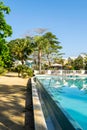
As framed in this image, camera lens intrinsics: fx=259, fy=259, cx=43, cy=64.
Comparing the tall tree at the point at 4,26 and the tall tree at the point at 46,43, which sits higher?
the tall tree at the point at 46,43

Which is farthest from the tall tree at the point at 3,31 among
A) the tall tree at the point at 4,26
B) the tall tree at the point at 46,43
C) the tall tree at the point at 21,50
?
the tall tree at the point at 46,43

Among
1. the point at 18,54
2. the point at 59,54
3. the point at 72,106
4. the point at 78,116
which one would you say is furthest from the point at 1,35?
the point at 59,54

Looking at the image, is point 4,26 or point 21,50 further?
point 21,50

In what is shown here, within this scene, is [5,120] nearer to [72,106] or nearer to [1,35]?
[1,35]

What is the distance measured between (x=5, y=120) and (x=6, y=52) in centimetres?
276

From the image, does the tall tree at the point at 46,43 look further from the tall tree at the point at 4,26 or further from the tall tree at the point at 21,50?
the tall tree at the point at 4,26

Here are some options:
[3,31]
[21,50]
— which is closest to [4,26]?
[3,31]

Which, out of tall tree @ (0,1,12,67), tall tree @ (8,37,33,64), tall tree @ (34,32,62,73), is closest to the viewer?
tall tree @ (0,1,12,67)

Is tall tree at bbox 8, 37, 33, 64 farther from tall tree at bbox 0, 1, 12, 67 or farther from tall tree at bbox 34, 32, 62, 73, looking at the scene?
tall tree at bbox 0, 1, 12, 67

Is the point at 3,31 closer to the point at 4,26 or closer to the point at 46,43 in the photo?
the point at 4,26

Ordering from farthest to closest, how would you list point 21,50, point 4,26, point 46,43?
point 46,43
point 21,50
point 4,26

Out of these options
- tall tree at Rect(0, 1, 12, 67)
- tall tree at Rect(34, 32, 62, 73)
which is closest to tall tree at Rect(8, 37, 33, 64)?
tall tree at Rect(34, 32, 62, 73)

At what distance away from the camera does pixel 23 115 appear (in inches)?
327

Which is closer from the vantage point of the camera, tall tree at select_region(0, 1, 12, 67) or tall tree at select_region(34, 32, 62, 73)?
tall tree at select_region(0, 1, 12, 67)
